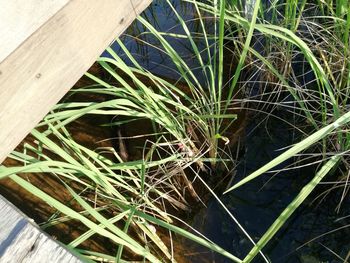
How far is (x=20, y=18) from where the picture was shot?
831mm

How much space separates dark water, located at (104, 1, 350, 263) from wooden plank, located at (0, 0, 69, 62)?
936 millimetres

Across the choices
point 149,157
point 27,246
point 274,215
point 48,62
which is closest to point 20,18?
point 48,62

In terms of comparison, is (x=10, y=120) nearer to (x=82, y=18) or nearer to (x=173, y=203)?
(x=82, y=18)

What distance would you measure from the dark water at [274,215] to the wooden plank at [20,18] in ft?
3.07

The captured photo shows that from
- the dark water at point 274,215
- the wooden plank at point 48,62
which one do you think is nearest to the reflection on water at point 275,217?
the dark water at point 274,215

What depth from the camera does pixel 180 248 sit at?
4.70 ft

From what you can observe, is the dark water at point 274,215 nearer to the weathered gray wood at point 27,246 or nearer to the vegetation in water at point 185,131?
the vegetation in water at point 185,131

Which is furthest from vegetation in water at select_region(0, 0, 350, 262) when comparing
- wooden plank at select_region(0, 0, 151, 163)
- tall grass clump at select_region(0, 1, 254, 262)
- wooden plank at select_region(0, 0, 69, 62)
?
wooden plank at select_region(0, 0, 69, 62)

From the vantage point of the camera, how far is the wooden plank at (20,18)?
0.79m

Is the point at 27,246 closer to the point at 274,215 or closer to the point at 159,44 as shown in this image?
the point at 274,215

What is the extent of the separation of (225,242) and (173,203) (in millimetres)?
232

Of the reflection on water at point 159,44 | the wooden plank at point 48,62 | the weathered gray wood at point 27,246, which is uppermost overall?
the reflection on water at point 159,44

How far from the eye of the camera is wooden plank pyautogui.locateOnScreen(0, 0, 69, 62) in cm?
79

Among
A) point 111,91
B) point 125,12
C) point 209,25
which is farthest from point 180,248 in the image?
point 209,25
